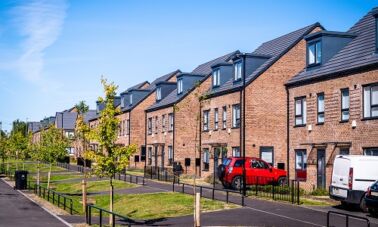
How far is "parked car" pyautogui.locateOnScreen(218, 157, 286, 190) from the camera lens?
110 ft

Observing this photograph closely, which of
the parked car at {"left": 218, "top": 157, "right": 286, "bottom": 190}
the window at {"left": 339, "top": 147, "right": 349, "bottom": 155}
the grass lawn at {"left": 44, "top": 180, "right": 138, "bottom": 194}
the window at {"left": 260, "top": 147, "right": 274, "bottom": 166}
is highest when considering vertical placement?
the window at {"left": 339, "top": 147, "right": 349, "bottom": 155}

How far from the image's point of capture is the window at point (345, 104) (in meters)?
31.5

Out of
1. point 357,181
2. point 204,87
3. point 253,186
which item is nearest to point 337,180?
point 357,181

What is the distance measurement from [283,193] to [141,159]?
34.5 metres

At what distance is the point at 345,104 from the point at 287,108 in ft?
20.4

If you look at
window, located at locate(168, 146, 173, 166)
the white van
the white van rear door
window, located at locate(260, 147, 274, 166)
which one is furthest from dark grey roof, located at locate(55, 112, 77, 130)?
the white van

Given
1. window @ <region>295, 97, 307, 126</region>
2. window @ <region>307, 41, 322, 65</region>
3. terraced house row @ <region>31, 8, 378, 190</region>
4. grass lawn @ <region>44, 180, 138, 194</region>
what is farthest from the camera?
grass lawn @ <region>44, 180, 138, 194</region>

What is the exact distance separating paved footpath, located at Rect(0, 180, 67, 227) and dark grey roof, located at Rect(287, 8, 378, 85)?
1754 cm

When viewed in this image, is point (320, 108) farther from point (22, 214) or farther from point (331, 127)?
point (22, 214)

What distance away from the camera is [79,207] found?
31.8m

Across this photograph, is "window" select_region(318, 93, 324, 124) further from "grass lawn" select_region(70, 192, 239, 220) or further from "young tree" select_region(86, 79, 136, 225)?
"young tree" select_region(86, 79, 136, 225)

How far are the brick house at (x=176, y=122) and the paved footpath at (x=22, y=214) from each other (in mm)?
19519

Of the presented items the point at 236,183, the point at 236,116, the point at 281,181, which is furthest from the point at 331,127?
the point at 236,116

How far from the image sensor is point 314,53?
36.8 metres
